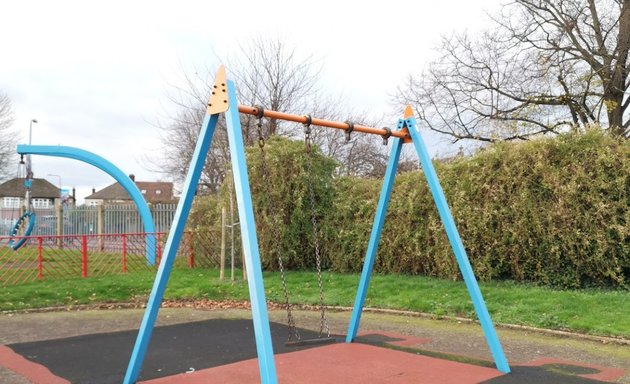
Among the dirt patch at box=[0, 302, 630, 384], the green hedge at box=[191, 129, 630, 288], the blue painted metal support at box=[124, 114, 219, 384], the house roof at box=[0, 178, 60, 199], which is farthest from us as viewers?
the house roof at box=[0, 178, 60, 199]

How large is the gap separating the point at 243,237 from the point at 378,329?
4068mm

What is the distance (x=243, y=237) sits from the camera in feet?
13.1

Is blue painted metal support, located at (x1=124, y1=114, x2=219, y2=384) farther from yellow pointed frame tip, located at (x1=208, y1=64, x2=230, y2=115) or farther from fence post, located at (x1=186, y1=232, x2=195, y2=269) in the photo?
fence post, located at (x1=186, y1=232, x2=195, y2=269)

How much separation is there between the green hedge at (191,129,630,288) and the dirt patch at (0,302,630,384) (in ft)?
8.84

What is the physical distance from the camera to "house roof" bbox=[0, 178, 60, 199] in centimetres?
7062

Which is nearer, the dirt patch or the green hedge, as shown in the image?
the dirt patch

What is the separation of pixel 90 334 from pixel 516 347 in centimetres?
542

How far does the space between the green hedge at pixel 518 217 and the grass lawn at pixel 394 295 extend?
1.49 ft

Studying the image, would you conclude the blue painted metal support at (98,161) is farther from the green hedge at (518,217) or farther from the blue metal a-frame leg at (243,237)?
the blue metal a-frame leg at (243,237)

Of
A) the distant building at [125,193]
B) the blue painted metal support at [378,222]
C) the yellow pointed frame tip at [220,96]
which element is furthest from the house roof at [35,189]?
the yellow pointed frame tip at [220,96]

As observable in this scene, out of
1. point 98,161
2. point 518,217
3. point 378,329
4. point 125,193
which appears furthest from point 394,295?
point 125,193

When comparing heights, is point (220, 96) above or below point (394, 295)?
above

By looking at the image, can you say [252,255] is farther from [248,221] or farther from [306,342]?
[306,342]

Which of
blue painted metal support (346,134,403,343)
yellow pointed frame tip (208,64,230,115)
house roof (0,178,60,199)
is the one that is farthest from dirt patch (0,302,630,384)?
house roof (0,178,60,199)
